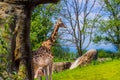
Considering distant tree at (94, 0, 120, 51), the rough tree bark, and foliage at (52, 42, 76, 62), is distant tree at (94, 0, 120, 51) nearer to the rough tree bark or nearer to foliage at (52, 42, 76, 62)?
foliage at (52, 42, 76, 62)

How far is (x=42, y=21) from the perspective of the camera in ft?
110

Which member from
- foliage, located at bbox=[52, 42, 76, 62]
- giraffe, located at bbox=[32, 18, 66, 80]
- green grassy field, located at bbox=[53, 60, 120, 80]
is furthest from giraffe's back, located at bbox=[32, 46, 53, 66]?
foliage, located at bbox=[52, 42, 76, 62]

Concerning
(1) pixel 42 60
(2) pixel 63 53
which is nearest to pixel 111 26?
(2) pixel 63 53

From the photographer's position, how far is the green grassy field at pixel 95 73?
51.2 feet

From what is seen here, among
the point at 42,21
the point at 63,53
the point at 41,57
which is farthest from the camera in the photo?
the point at 42,21

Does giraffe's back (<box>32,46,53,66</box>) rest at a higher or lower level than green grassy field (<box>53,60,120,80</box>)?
higher

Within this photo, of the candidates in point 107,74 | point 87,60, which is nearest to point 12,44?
point 107,74

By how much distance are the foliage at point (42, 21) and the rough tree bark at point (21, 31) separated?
876 inches

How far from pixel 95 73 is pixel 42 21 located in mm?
17577

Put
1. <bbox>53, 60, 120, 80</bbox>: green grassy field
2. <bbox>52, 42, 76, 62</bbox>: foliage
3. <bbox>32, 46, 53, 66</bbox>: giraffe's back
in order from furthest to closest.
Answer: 1. <bbox>52, 42, 76, 62</bbox>: foliage
2. <bbox>53, 60, 120, 80</bbox>: green grassy field
3. <bbox>32, 46, 53, 66</bbox>: giraffe's back

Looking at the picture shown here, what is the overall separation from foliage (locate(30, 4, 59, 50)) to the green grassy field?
12873mm

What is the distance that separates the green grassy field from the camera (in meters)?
15.6

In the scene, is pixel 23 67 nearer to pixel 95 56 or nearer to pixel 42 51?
pixel 42 51

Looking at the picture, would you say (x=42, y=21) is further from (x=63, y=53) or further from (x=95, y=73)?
(x=95, y=73)
